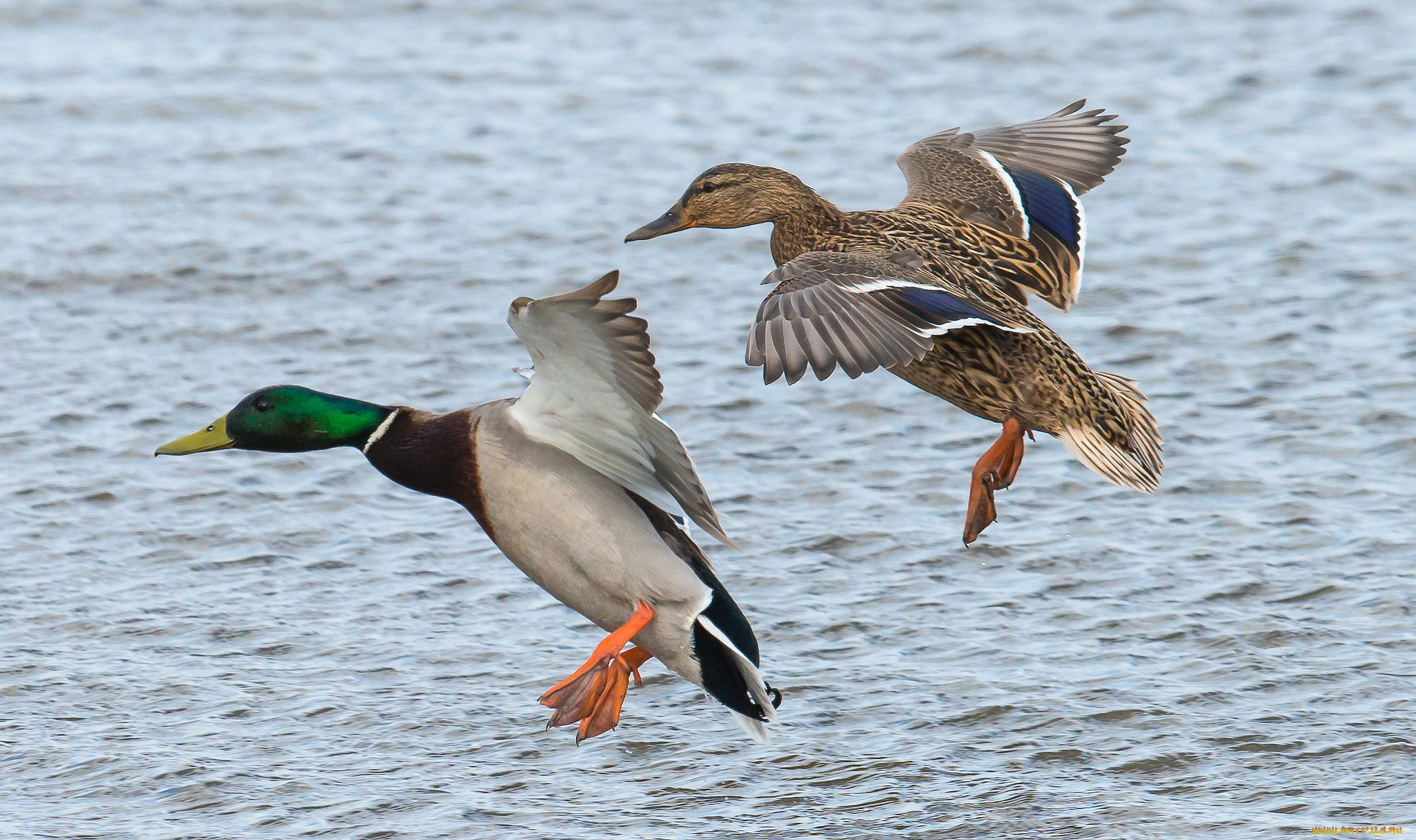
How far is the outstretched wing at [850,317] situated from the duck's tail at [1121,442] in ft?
1.29

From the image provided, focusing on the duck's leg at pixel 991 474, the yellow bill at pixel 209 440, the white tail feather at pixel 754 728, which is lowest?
the white tail feather at pixel 754 728

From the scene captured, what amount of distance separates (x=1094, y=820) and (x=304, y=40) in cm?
879

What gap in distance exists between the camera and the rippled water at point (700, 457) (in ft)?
16.9

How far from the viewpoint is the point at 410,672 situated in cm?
572

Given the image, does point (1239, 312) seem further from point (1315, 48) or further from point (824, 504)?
point (1315, 48)

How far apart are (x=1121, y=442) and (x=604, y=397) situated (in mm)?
1632

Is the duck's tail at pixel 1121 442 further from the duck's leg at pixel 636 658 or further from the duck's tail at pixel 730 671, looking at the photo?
the duck's leg at pixel 636 658

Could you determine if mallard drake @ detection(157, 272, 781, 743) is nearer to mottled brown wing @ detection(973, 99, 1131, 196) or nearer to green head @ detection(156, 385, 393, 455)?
green head @ detection(156, 385, 393, 455)

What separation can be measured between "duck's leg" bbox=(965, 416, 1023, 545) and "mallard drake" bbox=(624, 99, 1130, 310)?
484 mm

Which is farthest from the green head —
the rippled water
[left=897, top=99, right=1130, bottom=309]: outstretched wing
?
[left=897, top=99, right=1130, bottom=309]: outstretched wing

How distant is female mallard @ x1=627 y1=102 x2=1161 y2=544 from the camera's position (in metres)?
4.65

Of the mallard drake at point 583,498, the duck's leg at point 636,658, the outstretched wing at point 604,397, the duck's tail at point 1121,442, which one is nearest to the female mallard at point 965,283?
the duck's tail at point 1121,442

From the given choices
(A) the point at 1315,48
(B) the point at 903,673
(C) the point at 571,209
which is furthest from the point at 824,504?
(A) the point at 1315,48

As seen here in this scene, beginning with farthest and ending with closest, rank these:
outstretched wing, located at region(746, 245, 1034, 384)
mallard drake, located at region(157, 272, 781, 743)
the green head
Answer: the green head, mallard drake, located at region(157, 272, 781, 743), outstretched wing, located at region(746, 245, 1034, 384)
